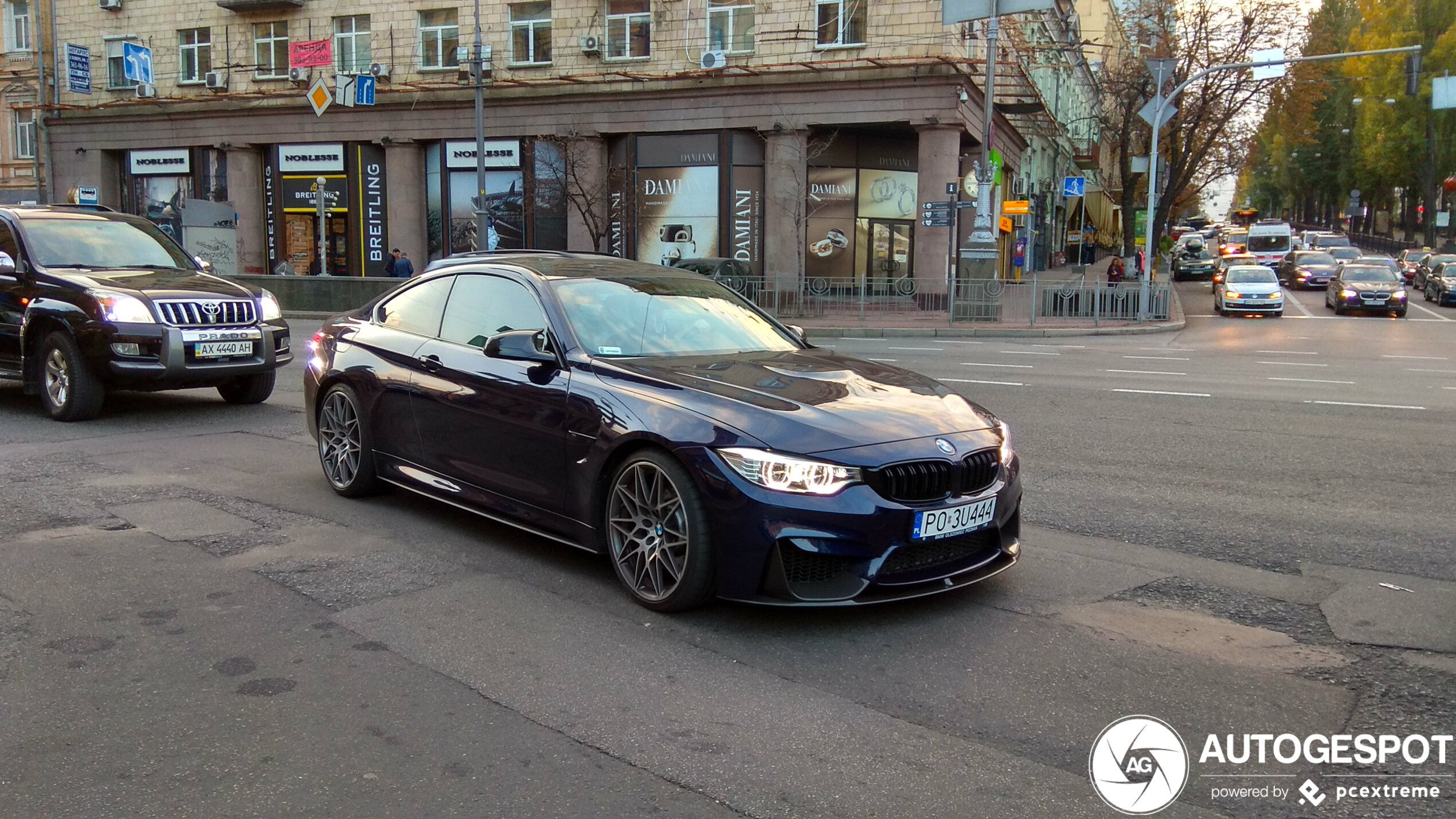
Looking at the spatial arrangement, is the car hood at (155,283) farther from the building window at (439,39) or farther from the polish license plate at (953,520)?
the building window at (439,39)

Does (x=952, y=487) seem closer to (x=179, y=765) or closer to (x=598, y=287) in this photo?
(x=598, y=287)

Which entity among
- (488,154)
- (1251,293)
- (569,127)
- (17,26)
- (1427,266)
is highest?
(17,26)

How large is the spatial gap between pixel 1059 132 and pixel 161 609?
50.2 m

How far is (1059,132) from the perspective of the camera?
50.1 meters

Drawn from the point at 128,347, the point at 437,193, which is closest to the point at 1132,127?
the point at 437,193

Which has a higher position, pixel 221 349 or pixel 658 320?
pixel 658 320

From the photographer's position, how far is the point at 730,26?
31.9 m

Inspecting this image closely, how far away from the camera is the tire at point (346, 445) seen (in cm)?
675

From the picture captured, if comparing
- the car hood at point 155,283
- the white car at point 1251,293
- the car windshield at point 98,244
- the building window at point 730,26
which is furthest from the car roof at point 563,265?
the white car at point 1251,293

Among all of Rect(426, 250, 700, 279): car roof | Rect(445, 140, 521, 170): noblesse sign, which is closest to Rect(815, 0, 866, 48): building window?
Rect(445, 140, 521, 170): noblesse sign

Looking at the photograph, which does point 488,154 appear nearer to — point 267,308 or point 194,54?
point 194,54

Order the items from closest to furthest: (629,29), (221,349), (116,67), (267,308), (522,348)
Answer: (522,348), (221,349), (267,308), (629,29), (116,67)

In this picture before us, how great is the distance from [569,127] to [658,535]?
1199 inches

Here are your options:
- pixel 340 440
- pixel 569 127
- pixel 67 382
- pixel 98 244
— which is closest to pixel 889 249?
pixel 569 127
